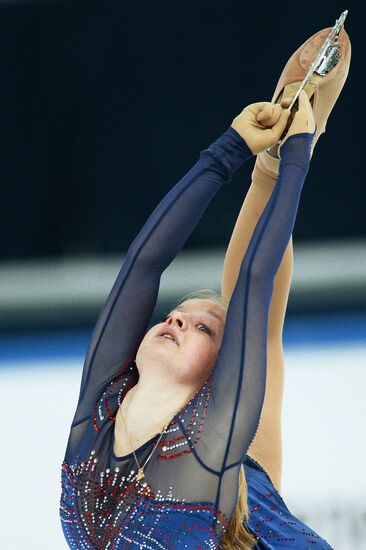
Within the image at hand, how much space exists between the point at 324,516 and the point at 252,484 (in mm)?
391

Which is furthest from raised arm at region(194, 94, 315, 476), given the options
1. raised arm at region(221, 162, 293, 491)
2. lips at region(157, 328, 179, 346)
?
raised arm at region(221, 162, 293, 491)

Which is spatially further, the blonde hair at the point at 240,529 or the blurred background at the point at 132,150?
the blurred background at the point at 132,150

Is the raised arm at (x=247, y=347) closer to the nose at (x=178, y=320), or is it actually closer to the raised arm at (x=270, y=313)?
the nose at (x=178, y=320)

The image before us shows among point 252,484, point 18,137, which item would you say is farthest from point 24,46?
point 252,484

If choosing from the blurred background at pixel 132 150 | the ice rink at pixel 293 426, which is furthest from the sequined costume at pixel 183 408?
the blurred background at pixel 132 150

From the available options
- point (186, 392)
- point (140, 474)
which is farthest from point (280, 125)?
point (140, 474)

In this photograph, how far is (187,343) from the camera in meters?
1.57

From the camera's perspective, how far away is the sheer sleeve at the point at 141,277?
5.24 feet

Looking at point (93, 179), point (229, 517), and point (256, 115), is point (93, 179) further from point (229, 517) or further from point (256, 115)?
point (229, 517)

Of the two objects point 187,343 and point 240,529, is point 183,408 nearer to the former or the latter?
point 187,343

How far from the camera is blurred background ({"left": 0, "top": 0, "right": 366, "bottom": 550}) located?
3.10 meters

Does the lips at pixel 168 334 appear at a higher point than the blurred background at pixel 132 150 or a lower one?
lower

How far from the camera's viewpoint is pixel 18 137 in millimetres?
3283

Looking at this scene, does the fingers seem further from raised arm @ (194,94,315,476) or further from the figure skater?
raised arm @ (194,94,315,476)
